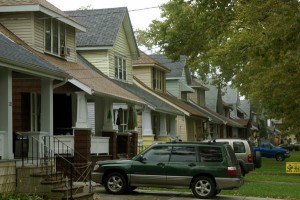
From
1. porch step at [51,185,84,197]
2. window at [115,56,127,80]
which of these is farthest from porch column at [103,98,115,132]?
porch step at [51,185,84,197]

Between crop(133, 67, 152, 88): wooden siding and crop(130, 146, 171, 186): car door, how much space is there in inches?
793

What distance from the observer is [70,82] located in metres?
20.0

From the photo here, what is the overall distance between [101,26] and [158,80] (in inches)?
413

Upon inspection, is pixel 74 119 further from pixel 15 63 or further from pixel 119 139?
pixel 15 63

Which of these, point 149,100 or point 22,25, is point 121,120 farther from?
point 22,25

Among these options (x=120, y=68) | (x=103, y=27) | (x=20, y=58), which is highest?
(x=103, y=27)

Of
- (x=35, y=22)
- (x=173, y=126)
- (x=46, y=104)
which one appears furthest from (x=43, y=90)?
(x=173, y=126)

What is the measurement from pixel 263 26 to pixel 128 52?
37.4 ft

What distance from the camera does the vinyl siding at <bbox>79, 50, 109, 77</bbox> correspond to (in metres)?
28.6

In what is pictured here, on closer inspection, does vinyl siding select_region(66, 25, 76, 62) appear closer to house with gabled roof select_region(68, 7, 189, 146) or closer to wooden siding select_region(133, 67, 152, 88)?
house with gabled roof select_region(68, 7, 189, 146)

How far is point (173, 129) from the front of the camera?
38.3 metres

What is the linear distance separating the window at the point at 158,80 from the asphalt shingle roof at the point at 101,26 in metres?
8.14

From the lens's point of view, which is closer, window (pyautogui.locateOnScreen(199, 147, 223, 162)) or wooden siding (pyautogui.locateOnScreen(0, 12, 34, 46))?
window (pyautogui.locateOnScreen(199, 147, 223, 162))

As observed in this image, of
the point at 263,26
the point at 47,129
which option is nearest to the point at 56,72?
the point at 47,129
